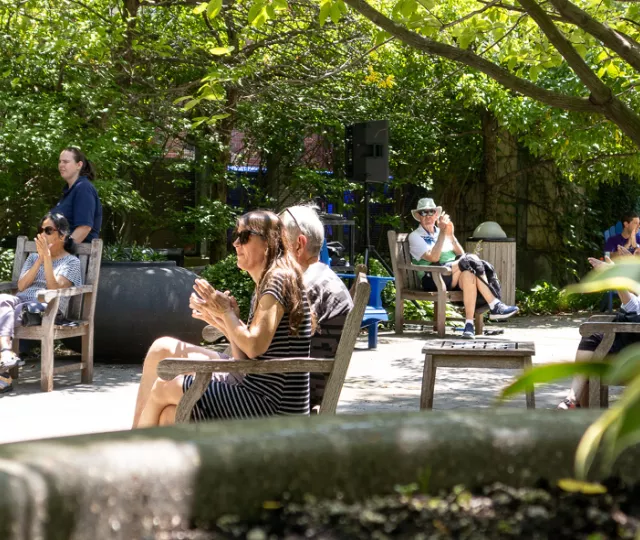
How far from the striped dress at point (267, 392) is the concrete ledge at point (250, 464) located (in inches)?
86.7

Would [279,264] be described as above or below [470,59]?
below

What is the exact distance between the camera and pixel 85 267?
7.22 meters

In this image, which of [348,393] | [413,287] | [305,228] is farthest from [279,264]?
[413,287]

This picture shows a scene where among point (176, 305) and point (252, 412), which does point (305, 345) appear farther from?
point (176, 305)

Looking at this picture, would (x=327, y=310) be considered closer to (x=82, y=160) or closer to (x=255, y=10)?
(x=255, y=10)

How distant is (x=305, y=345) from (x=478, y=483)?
241 cm

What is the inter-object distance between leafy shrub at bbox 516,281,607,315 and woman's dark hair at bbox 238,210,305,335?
32.4ft

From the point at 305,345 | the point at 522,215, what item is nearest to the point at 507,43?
the point at 305,345

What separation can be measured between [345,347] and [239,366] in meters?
0.38

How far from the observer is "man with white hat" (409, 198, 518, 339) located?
10.0 m

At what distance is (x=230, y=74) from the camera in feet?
26.9

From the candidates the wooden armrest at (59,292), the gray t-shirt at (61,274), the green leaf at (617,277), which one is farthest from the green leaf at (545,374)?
the gray t-shirt at (61,274)

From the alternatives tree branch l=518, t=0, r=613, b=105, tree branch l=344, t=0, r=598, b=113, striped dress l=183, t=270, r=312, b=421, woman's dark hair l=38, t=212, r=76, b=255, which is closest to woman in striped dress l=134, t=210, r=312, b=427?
striped dress l=183, t=270, r=312, b=421

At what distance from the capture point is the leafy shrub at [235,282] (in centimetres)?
1009
